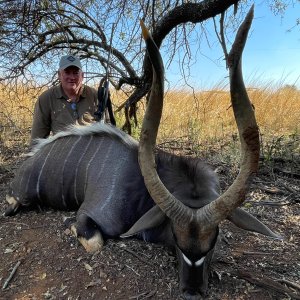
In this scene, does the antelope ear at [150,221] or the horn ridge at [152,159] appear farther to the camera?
the antelope ear at [150,221]

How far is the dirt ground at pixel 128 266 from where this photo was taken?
8.80 ft

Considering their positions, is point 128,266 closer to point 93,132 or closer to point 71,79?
point 93,132

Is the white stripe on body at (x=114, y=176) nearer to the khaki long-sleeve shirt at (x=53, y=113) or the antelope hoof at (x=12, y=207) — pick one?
the antelope hoof at (x=12, y=207)

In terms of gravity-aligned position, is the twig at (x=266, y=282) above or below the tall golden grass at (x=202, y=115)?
below

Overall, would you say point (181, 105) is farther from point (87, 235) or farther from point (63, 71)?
point (87, 235)

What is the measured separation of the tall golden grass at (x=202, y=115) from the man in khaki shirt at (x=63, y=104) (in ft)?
5.03

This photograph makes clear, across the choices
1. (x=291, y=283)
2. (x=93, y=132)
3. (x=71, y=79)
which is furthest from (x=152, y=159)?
(x=71, y=79)

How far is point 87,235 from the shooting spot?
126 inches

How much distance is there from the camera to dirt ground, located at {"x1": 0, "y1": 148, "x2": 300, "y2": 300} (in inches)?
106

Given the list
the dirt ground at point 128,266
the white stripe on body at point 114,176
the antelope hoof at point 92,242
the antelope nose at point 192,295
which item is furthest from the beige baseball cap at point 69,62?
the antelope nose at point 192,295

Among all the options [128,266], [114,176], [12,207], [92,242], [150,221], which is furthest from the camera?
[12,207]

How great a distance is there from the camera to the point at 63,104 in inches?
189

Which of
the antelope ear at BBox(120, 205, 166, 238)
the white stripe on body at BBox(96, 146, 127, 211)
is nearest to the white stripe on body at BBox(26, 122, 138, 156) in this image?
the white stripe on body at BBox(96, 146, 127, 211)

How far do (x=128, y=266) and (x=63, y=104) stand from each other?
2.45m
